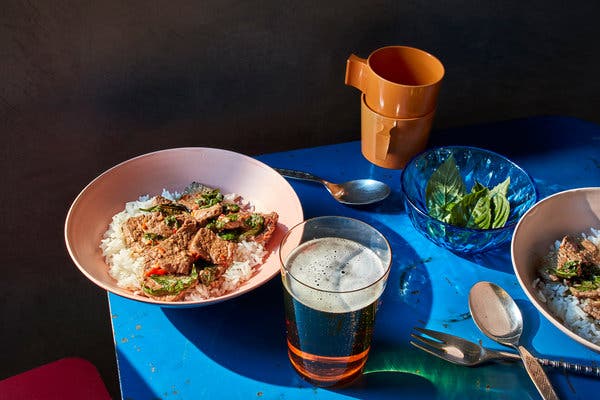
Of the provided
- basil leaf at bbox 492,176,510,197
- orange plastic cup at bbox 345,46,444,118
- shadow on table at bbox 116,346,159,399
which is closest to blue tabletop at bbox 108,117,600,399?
shadow on table at bbox 116,346,159,399

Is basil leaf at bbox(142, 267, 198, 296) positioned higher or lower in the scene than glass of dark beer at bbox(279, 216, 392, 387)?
lower

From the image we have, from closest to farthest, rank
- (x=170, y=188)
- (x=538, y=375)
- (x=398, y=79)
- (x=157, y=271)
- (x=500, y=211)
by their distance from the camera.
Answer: (x=538, y=375), (x=157, y=271), (x=500, y=211), (x=170, y=188), (x=398, y=79)

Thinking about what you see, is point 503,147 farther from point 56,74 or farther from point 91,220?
point 56,74

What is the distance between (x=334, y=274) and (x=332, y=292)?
0.28 feet

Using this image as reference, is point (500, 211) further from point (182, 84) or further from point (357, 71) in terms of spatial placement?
point (182, 84)

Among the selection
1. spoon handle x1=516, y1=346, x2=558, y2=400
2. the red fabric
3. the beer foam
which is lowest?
the red fabric

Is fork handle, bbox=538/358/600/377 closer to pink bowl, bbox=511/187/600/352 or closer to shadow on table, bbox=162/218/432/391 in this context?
pink bowl, bbox=511/187/600/352

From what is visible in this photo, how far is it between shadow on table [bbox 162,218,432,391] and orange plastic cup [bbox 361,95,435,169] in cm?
36

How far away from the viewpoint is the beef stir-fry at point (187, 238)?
1090mm

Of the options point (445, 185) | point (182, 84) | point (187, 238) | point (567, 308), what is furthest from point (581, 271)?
point (182, 84)

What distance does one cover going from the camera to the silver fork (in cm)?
102

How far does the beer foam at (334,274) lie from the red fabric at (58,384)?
0.66m

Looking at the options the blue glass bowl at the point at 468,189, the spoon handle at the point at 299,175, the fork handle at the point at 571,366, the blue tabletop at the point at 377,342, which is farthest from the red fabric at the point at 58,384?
the fork handle at the point at 571,366

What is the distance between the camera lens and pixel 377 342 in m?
1.08
